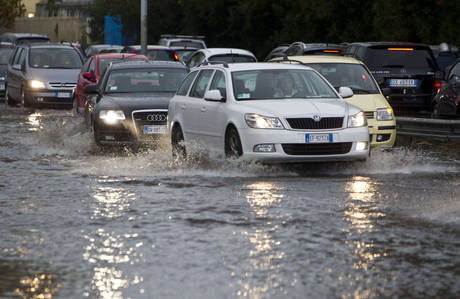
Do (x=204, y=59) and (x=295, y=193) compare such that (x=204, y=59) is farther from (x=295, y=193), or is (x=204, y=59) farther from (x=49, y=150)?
(x=295, y=193)

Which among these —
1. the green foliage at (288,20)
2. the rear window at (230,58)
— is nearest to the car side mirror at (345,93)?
the rear window at (230,58)

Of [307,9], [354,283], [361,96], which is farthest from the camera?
[307,9]

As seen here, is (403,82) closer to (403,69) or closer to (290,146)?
(403,69)

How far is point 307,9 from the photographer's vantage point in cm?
4853

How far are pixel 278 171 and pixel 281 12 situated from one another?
3848cm

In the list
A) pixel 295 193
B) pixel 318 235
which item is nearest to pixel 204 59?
pixel 295 193

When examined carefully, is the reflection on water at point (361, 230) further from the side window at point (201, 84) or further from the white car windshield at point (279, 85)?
the side window at point (201, 84)

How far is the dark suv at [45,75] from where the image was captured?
29.6m

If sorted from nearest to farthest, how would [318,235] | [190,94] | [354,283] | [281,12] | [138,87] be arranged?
[354,283] < [318,235] < [190,94] < [138,87] < [281,12]

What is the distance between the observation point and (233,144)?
1380 cm

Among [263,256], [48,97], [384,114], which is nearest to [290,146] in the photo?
[384,114]

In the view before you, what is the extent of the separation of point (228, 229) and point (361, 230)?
1.12 m

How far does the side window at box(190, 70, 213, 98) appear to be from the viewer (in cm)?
1535

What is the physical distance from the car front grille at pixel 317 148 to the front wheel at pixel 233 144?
60 cm
